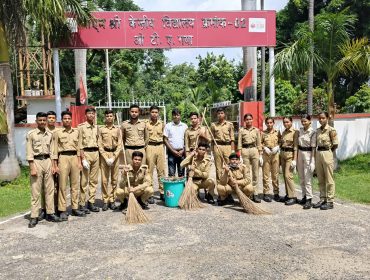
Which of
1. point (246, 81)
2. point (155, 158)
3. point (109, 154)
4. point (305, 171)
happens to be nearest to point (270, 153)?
point (305, 171)

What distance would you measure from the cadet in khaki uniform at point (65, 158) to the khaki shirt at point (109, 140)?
45 centimetres

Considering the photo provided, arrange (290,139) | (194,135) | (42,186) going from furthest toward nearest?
(194,135) → (290,139) → (42,186)

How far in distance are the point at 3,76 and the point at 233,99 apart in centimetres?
1792

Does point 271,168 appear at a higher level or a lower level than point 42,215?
higher

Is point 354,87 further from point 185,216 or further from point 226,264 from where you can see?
point 226,264

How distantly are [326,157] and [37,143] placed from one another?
4517mm

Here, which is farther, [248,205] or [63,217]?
[248,205]

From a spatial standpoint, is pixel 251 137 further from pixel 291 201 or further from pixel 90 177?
pixel 90 177

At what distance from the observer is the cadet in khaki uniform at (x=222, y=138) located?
7273mm

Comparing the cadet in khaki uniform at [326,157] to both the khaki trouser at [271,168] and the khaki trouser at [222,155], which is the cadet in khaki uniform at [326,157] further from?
the khaki trouser at [222,155]

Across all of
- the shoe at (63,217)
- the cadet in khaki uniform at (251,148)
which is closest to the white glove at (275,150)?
the cadet in khaki uniform at (251,148)

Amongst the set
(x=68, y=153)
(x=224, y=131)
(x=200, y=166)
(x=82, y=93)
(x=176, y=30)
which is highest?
(x=176, y=30)

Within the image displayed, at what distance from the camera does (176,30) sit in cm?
1066

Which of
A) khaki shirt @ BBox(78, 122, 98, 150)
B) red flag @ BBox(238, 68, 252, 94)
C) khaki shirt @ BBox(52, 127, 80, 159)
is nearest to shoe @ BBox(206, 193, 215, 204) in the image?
khaki shirt @ BBox(78, 122, 98, 150)
